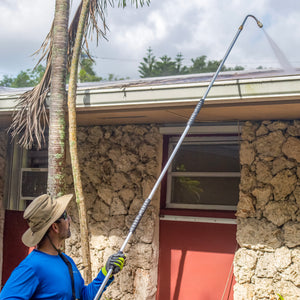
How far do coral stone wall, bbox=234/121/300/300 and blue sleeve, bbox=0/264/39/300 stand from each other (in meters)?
2.94

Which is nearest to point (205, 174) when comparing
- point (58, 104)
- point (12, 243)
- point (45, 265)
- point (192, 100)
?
point (192, 100)

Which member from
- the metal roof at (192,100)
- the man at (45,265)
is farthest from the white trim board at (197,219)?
the man at (45,265)

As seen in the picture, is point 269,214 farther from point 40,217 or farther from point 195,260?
point 40,217

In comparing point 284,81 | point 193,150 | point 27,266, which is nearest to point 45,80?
point 193,150

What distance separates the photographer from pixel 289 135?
4898 mm

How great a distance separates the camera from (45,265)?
263 cm

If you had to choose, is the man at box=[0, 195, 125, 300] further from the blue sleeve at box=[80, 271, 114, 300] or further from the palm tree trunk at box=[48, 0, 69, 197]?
the palm tree trunk at box=[48, 0, 69, 197]

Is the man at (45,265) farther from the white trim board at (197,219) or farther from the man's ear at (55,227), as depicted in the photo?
the white trim board at (197,219)

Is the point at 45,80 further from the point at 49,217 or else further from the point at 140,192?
the point at 49,217

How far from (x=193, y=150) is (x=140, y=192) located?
85 cm

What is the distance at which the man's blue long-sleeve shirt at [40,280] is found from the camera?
8.18 ft

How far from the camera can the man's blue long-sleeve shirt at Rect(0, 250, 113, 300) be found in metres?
2.49

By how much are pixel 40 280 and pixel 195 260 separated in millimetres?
3215

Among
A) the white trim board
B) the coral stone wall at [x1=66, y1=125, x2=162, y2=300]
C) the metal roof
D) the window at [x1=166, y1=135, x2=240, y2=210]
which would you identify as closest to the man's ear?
the metal roof
